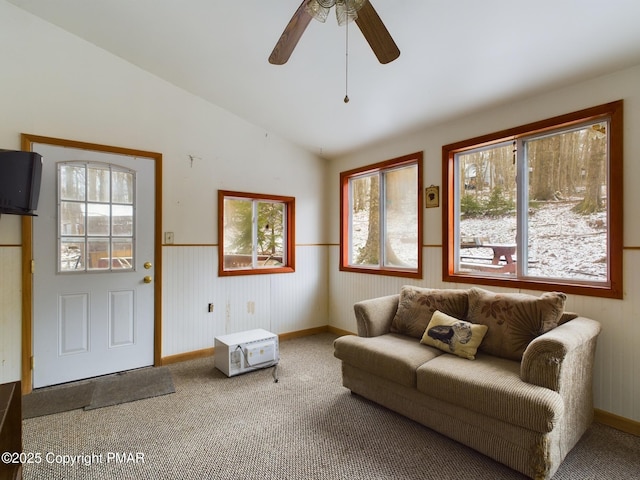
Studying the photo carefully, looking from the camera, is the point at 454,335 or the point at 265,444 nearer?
the point at 265,444

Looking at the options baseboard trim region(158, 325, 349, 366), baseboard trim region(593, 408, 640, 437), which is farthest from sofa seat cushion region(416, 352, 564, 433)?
baseboard trim region(158, 325, 349, 366)

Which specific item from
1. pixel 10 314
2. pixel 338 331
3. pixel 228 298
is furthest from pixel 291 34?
pixel 338 331

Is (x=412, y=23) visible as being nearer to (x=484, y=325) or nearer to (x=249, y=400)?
(x=484, y=325)

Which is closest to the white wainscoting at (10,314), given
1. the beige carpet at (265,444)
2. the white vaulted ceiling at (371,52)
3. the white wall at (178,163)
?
the white wall at (178,163)

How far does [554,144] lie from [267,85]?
8.14ft

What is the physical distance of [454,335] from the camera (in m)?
2.44

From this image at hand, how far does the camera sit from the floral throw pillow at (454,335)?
2.36 m

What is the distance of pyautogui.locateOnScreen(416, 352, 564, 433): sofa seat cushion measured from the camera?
1686 millimetres

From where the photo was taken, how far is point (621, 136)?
228 centimetres

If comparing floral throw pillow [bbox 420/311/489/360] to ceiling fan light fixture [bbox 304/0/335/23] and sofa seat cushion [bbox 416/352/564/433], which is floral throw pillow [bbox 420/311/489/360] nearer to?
sofa seat cushion [bbox 416/352/564/433]

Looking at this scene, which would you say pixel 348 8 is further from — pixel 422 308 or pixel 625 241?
pixel 625 241

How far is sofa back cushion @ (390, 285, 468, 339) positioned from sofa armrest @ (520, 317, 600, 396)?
2.42 ft

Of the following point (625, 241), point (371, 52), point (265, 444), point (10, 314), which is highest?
point (371, 52)

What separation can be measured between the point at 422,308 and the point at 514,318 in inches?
27.3
